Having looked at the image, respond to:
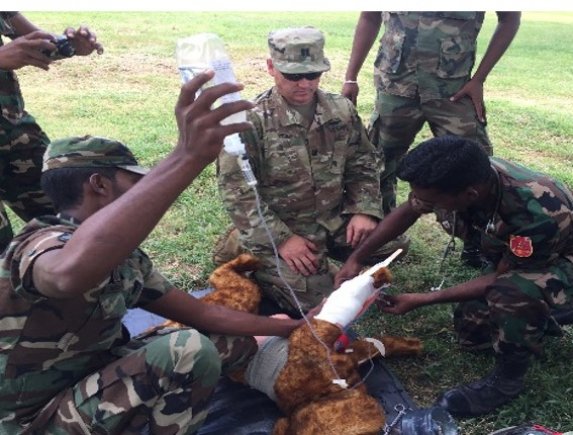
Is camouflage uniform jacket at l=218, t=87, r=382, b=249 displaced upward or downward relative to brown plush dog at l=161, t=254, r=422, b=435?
upward

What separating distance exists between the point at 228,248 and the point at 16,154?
Result: 140cm

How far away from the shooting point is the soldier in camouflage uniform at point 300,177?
357 cm

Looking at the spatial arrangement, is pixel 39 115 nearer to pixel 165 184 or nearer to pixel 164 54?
pixel 164 54

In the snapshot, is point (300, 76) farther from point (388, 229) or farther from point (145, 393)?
point (145, 393)

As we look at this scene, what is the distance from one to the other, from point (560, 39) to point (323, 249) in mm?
14873

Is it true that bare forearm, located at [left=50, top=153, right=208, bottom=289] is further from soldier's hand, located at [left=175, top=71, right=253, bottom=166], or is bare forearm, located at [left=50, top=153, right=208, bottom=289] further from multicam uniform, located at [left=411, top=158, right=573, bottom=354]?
multicam uniform, located at [left=411, top=158, right=573, bottom=354]

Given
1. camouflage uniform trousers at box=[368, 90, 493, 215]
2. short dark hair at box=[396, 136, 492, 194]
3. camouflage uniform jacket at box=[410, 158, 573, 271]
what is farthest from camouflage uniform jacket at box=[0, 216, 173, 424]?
camouflage uniform trousers at box=[368, 90, 493, 215]

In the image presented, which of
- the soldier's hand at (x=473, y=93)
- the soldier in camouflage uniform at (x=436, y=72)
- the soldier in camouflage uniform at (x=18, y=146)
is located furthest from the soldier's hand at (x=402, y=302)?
the soldier in camouflage uniform at (x=18, y=146)

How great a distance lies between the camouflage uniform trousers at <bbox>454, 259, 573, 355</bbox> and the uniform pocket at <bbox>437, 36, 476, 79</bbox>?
154 cm

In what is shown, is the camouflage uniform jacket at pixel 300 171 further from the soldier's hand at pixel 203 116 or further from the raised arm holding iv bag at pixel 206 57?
the soldier's hand at pixel 203 116

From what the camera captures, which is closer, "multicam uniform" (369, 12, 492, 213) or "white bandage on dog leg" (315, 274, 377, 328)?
"white bandage on dog leg" (315, 274, 377, 328)

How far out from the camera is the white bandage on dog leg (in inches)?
114

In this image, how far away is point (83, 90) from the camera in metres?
9.41

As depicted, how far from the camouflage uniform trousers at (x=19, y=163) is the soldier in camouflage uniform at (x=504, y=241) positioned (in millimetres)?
2042
